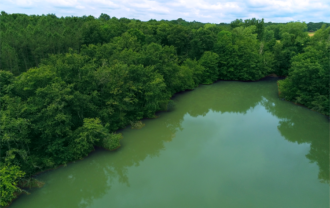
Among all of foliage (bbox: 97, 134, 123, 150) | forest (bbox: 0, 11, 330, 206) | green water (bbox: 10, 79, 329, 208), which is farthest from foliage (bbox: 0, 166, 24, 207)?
foliage (bbox: 97, 134, 123, 150)

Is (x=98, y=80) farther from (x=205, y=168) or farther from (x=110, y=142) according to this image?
(x=205, y=168)

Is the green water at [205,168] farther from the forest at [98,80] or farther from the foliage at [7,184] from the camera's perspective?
the forest at [98,80]

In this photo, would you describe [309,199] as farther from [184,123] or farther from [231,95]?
[231,95]

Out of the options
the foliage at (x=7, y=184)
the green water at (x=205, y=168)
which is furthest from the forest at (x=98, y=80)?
the green water at (x=205, y=168)

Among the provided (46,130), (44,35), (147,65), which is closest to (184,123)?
(147,65)

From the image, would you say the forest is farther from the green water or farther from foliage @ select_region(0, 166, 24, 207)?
the green water

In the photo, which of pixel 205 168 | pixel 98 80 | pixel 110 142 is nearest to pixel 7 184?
pixel 110 142
